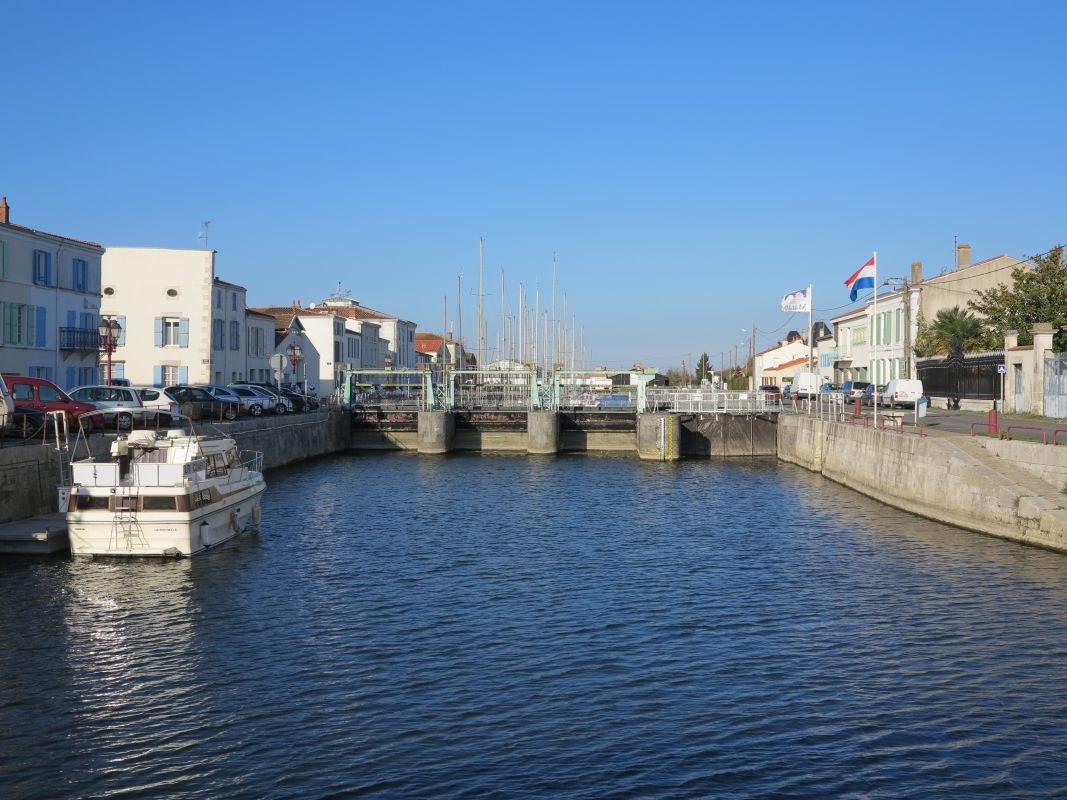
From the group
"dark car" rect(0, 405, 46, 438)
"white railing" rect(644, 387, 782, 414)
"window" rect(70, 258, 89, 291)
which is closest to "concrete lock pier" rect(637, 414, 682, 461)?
"white railing" rect(644, 387, 782, 414)

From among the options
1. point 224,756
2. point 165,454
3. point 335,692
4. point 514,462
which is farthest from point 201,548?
point 514,462

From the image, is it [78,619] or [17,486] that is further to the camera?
[17,486]

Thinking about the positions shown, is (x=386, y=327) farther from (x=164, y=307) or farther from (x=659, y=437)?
(x=659, y=437)

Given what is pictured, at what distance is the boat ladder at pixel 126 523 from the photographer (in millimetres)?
24219

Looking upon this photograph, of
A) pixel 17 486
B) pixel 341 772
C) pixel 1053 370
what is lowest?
pixel 341 772

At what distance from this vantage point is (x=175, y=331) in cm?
6531

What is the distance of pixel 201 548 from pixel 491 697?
42.7 ft

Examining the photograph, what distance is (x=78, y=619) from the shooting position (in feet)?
62.8

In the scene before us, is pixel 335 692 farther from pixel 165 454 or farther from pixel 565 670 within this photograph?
pixel 165 454

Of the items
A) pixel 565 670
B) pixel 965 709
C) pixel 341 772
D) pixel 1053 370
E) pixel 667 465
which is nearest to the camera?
pixel 341 772

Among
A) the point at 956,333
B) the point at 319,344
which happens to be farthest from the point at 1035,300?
the point at 319,344

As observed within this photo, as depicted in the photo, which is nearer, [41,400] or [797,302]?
[41,400]

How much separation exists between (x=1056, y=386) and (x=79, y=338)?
42959 millimetres

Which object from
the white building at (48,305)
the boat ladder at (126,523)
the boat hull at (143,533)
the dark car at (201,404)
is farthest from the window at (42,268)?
the boat ladder at (126,523)
